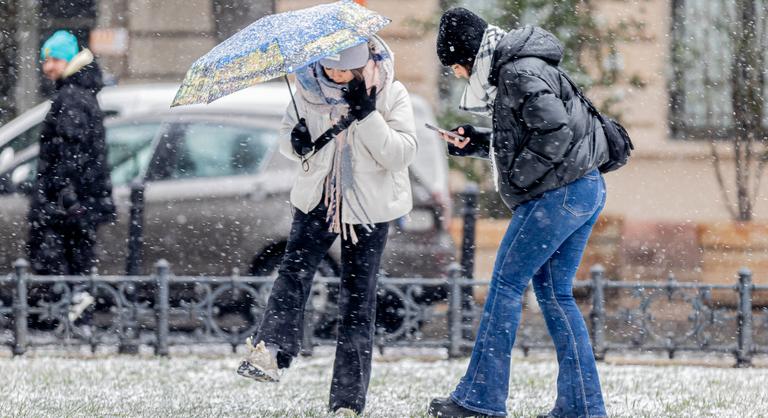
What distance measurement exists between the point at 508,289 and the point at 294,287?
2.84 feet

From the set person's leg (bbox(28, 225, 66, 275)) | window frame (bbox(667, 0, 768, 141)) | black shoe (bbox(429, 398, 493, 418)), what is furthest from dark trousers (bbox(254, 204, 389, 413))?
window frame (bbox(667, 0, 768, 141))

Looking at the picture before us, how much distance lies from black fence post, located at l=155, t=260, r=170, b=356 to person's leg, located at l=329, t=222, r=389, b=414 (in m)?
2.95

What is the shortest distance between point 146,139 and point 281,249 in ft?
3.97

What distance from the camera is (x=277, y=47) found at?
18.3 feet

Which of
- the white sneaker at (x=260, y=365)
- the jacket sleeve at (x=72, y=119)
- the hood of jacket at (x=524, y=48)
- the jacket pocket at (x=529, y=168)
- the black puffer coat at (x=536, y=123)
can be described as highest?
the hood of jacket at (x=524, y=48)

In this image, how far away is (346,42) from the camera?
5.53m

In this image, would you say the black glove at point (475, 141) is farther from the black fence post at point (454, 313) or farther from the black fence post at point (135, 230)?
the black fence post at point (135, 230)

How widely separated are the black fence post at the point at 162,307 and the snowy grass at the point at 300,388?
0.62 ft

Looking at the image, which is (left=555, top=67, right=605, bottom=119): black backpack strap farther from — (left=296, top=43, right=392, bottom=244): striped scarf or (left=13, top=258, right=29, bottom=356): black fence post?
(left=13, top=258, right=29, bottom=356): black fence post

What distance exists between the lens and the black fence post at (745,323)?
8.70 meters

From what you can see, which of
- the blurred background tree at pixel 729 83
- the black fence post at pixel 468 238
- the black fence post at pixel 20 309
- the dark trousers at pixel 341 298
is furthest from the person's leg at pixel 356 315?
the blurred background tree at pixel 729 83

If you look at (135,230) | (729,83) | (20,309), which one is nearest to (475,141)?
(135,230)

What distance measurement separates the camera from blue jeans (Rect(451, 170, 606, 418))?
5633 millimetres

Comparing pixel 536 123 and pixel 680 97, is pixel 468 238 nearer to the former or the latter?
pixel 536 123
